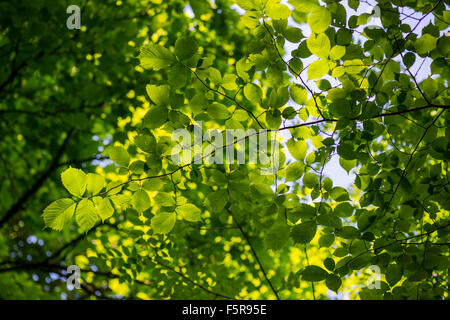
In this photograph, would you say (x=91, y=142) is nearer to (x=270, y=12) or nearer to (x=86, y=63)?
(x=86, y=63)

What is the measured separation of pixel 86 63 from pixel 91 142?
110 centimetres

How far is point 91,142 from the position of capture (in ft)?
12.6

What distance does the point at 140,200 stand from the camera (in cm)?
145

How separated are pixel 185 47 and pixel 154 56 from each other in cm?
13

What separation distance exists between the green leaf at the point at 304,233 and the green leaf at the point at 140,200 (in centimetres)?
69

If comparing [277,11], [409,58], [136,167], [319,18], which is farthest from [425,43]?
[136,167]

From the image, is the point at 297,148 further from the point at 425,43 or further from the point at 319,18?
the point at 425,43

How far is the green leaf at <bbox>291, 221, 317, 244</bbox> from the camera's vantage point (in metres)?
1.44

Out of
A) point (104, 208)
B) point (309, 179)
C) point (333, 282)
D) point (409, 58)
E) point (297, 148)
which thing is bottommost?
point (333, 282)

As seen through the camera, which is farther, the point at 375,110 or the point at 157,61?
the point at 375,110

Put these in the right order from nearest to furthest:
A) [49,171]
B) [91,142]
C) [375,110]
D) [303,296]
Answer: [375,110] < [303,296] < [91,142] < [49,171]

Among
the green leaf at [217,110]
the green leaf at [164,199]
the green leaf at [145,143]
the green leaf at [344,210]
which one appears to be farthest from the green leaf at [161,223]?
the green leaf at [344,210]

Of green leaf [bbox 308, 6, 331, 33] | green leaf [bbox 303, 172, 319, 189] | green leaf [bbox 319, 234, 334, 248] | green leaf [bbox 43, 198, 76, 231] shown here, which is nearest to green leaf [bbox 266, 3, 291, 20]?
green leaf [bbox 308, 6, 331, 33]
